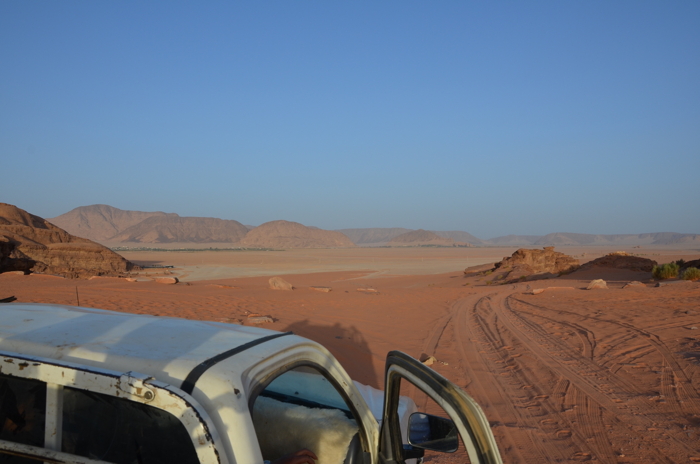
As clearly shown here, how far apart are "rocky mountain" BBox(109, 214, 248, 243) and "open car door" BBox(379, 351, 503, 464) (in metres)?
170

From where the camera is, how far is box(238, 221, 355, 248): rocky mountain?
162 m

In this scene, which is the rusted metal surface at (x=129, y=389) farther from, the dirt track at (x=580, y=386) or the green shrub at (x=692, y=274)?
the green shrub at (x=692, y=274)

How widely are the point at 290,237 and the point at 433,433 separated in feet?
553

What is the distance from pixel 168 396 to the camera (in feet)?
4.63

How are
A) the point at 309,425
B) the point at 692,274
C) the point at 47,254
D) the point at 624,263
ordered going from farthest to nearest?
the point at 47,254, the point at 624,263, the point at 692,274, the point at 309,425

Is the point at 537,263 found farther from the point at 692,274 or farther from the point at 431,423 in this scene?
the point at 431,423

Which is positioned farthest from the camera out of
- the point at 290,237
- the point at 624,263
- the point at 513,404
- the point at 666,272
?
the point at 290,237

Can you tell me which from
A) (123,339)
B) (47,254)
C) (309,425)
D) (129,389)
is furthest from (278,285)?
(47,254)

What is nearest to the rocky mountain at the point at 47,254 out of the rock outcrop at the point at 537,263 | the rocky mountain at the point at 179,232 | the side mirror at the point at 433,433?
the rock outcrop at the point at 537,263

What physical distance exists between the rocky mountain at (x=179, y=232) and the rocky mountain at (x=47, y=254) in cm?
13579

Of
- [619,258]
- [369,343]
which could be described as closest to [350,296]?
[369,343]

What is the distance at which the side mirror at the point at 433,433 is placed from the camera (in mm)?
2012

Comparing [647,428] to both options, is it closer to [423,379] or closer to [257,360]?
[423,379]

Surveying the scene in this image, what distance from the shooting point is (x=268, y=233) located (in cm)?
17612
